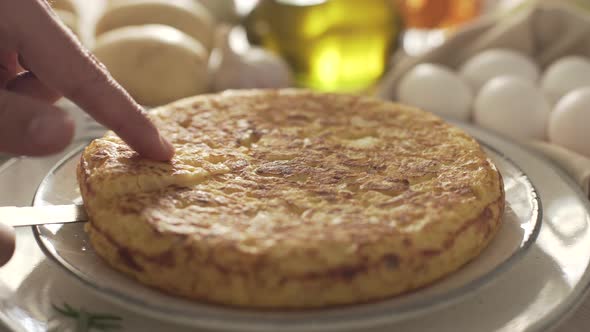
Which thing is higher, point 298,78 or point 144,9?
point 144,9

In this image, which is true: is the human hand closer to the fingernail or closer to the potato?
the fingernail

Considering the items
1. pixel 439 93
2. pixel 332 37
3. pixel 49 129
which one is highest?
pixel 49 129

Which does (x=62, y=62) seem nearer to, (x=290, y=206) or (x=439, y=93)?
(x=290, y=206)

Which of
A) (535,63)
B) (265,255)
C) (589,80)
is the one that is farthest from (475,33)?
(265,255)

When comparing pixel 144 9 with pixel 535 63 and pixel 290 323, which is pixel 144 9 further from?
pixel 290 323

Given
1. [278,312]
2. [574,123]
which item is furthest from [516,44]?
[278,312]

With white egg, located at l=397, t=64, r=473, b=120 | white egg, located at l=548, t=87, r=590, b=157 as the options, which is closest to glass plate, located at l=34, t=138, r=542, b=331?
white egg, located at l=548, t=87, r=590, b=157

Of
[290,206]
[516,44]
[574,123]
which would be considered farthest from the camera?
[516,44]
